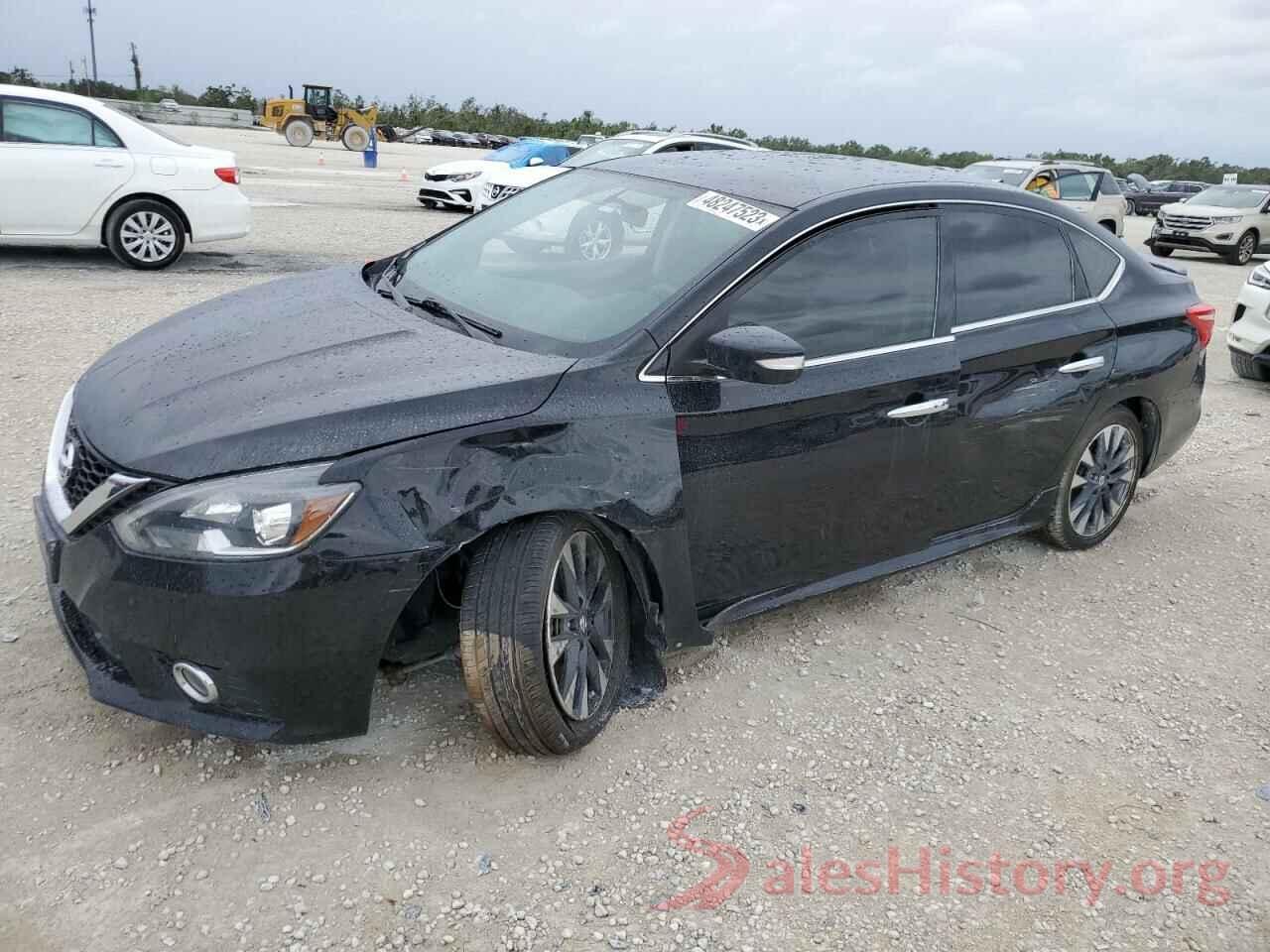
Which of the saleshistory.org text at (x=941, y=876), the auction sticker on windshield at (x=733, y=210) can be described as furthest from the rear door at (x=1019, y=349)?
the saleshistory.org text at (x=941, y=876)

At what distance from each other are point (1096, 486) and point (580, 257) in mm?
2576

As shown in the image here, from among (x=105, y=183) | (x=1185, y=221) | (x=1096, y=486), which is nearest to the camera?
(x=1096, y=486)

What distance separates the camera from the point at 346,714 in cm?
263

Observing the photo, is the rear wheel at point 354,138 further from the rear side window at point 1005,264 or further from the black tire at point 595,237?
the rear side window at point 1005,264

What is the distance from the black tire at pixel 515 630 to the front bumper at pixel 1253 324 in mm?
7406

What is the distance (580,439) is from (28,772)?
169 centimetres

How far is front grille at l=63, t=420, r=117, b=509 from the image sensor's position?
2627mm

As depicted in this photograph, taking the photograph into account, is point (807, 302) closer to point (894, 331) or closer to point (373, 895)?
point (894, 331)

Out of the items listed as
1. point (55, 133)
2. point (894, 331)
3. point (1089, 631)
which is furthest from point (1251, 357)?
point (55, 133)

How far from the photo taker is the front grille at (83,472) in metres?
2.63

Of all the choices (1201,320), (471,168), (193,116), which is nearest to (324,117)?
(193,116)

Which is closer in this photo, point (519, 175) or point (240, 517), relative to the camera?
point (240, 517)

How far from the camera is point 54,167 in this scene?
28.1ft

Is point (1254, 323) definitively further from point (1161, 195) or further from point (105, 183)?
point (1161, 195)
